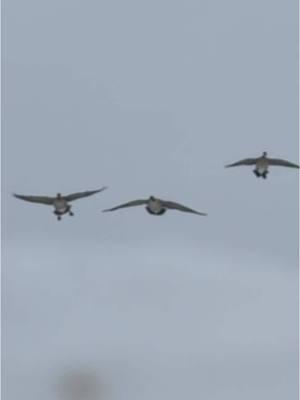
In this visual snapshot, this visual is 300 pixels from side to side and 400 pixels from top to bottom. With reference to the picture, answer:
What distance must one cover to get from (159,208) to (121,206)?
7.15 feet

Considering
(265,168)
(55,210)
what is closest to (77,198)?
(55,210)

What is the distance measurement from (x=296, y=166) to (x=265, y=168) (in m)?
1.81

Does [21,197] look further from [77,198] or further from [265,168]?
[265,168]

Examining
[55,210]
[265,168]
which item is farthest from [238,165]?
[55,210]

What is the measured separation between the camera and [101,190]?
114875 millimetres

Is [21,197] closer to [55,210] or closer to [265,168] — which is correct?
[55,210]

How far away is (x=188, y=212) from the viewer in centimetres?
12000

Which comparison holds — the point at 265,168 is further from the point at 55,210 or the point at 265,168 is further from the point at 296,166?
the point at 55,210

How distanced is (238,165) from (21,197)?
407 inches

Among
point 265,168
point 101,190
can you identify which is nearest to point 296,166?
point 265,168

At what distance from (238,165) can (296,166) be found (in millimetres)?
3166

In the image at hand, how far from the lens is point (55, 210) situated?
Result: 117 meters

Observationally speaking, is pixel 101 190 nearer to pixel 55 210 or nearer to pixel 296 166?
pixel 55 210

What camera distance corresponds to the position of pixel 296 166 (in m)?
119
